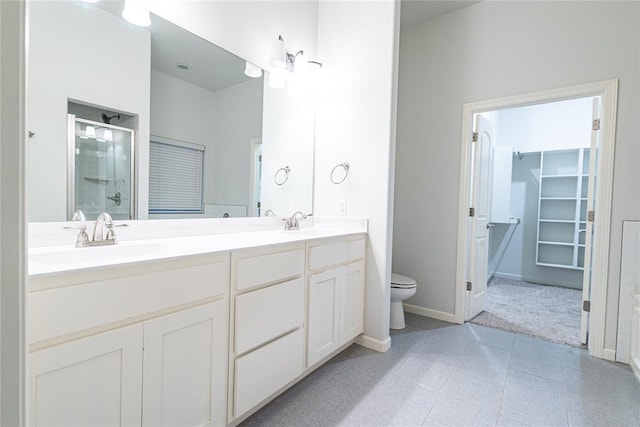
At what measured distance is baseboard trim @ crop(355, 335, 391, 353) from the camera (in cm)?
224

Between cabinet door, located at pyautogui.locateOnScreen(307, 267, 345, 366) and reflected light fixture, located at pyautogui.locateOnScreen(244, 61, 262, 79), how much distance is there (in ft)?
4.73

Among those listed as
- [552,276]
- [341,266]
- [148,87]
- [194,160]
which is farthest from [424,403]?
[552,276]

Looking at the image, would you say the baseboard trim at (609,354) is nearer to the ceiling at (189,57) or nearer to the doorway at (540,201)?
the doorway at (540,201)

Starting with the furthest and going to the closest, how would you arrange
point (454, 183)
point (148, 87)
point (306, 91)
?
1. point (454, 183)
2. point (306, 91)
3. point (148, 87)

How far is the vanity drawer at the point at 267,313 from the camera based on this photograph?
4.44 feet

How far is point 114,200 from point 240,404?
1117 millimetres

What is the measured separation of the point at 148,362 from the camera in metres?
1.03

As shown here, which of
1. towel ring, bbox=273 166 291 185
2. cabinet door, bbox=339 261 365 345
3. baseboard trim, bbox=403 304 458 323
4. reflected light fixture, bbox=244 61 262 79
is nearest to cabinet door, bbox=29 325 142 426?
cabinet door, bbox=339 261 365 345

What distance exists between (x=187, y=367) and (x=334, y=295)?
101 cm

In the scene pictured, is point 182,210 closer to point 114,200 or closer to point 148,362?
point 114,200

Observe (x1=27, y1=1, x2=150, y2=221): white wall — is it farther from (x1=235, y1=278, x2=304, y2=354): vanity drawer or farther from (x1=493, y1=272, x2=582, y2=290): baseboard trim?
(x1=493, y1=272, x2=582, y2=290): baseboard trim

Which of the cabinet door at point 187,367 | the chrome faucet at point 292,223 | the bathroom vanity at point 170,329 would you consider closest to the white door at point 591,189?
the bathroom vanity at point 170,329

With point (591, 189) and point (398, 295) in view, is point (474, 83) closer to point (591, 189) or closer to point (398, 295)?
point (591, 189)
